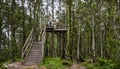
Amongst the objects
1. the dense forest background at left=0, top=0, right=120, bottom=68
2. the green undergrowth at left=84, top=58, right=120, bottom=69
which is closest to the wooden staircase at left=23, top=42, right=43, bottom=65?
the dense forest background at left=0, top=0, right=120, bottom=68

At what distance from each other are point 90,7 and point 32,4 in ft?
48.4

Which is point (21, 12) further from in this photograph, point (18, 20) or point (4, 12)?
point (4, 12)

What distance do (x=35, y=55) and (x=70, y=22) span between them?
7719mm

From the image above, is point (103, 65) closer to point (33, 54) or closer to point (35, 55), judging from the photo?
point (35, 55)

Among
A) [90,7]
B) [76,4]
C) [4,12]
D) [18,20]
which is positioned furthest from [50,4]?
[90,7]

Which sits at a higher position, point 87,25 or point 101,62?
point 87,25

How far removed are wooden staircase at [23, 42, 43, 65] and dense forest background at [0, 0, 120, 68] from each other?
299 centimetres

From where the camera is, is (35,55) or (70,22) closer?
(35,55)

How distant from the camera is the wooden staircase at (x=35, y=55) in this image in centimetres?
1806

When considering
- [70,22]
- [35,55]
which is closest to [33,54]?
[35,55]

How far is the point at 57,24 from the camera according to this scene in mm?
23156

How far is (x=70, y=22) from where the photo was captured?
25.5 m

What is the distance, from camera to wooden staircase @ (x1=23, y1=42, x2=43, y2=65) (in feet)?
59.2

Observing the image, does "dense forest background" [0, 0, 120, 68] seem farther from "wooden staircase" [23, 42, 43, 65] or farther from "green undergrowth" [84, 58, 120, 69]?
"wooden staircase" [23, 42, 43, 65]
